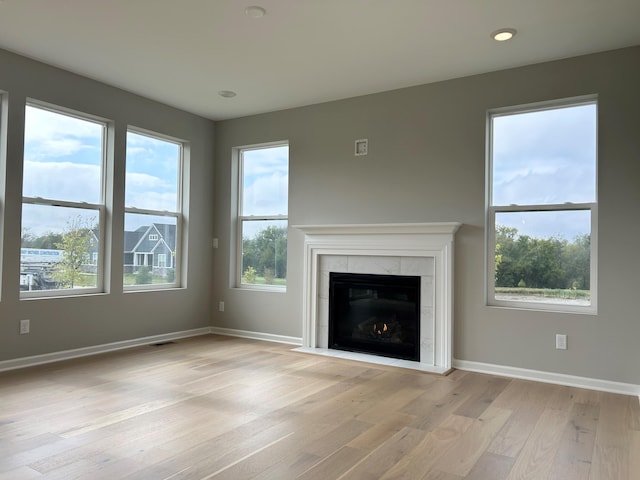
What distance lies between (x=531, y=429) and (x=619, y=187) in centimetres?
207

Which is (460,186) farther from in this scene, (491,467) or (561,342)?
(491,467)

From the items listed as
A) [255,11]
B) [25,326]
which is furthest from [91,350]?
[255,11]

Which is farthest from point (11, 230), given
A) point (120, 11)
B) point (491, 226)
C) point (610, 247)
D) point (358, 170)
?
point (610, 247)

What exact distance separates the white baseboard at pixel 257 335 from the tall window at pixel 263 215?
1.89 feet

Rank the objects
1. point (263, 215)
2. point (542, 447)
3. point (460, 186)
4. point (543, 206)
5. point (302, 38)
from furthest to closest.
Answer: point (263, 215)
point (460, 186)
point (543, 206)
point (302, 38)
point (542, 447)

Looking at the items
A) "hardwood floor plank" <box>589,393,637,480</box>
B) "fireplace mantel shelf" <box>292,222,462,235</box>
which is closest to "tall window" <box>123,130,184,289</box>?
"fireplace mantel shelf" <box>292,222,462,235</box>

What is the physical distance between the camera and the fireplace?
4672 mm

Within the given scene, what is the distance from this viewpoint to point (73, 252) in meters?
4.63

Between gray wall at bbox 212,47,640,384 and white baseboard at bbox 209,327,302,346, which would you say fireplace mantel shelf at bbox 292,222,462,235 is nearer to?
gray wall at bbox 212,47,640,384

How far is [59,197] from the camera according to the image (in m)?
4.52

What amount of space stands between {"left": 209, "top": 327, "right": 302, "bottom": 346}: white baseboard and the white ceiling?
2717 mm

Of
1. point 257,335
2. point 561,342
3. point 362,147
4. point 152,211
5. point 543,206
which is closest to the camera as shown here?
point 561,342

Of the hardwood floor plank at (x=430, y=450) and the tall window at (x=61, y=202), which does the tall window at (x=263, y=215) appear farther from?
the hardwood floor plank at (x=430, y=450)

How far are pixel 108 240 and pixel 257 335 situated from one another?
1.98 meters
